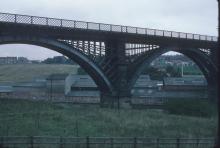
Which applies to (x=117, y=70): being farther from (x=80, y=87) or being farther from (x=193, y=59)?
(x=80, y=87)

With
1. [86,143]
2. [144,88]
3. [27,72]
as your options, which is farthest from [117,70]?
[27,72]

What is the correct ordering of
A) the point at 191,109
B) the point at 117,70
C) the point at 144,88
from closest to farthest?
the point at 191,109
the point at 117,70
the point at 144,88

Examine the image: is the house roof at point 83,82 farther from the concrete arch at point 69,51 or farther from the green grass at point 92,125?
the green grass at point 92,125

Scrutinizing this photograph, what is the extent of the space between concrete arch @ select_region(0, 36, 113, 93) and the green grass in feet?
18.5

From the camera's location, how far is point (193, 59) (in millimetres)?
60375

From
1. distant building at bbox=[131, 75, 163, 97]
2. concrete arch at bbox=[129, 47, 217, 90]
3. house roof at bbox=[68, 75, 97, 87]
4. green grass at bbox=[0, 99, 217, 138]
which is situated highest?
concrete arch at bbox=[129, 47, 217, 90]

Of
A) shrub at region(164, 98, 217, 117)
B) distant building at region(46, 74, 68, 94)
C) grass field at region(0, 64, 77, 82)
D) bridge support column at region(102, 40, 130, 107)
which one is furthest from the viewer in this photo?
grass field at region(0, 64, 77, 82)

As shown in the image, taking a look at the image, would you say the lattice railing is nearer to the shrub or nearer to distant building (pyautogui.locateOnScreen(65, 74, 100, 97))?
the shrub

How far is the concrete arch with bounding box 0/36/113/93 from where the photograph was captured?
38.4 m

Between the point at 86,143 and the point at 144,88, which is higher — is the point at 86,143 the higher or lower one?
the lower one

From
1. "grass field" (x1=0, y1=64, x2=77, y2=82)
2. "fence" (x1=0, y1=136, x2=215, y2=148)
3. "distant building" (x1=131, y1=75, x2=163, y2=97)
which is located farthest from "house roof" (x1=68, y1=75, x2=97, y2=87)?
"fence" (x1=0, y1=136, x2=215, y2=148)

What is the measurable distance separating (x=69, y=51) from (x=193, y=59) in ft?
80.4

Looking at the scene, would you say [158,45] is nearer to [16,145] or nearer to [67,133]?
[67,133]

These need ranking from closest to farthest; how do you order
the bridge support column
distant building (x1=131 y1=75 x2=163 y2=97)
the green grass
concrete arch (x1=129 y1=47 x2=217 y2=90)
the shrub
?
the green grass < the shrub < the bridge support column < concrete arch (x1=129 y1=47 x2=217 y2=90) < distant building (x1=131 y1=75 x2=163 y2=97)
